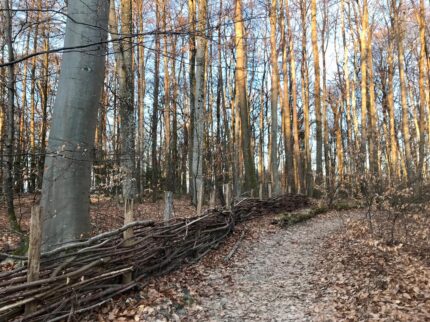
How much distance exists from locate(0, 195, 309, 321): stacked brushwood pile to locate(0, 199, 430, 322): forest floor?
18cm

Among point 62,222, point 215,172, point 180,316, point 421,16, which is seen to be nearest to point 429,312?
point 180,316

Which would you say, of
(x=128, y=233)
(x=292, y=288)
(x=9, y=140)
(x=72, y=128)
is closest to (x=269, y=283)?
(x=292, y=288)

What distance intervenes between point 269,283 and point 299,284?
16.3 inches

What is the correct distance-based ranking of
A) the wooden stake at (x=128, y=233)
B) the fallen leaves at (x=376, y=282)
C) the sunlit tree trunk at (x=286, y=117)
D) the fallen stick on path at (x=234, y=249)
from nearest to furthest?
the fallen leaves at (x=376, y=282) → the wooden stake at (x=128, y=233) → the fallen stick on path at (x=234, y=249) → the sunlit tree trunk at (x=286, y=117)

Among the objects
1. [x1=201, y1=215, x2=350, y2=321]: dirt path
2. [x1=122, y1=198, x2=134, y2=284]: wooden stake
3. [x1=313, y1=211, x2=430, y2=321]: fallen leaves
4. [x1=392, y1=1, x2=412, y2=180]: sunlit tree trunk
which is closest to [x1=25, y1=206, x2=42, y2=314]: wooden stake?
[x1=122, y1=198, x2=134, y2=284]: wooden stake

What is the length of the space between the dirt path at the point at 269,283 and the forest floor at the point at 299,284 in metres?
0.01

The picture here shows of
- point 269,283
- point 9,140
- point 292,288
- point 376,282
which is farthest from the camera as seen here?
point 9,140

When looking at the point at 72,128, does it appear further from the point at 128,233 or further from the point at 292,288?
the point at 292,288

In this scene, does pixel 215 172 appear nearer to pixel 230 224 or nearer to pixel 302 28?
pixel 230 224

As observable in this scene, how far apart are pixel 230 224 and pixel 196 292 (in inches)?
124

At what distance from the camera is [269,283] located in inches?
205

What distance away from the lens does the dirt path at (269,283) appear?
164 inches

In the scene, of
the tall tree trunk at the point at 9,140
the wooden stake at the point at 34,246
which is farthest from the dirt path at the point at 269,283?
the tall tree trunk at the point at 9,140

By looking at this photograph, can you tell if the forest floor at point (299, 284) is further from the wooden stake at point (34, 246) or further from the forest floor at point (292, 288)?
the wooden stake at point (34, 246)
